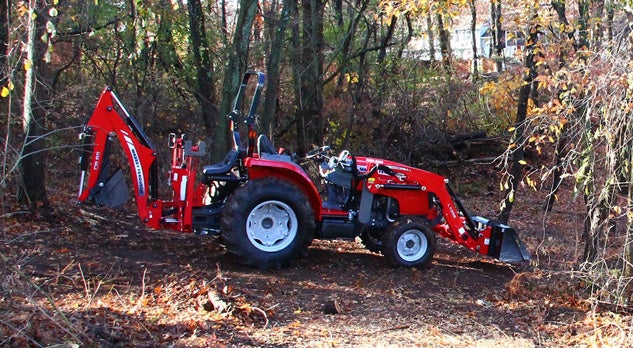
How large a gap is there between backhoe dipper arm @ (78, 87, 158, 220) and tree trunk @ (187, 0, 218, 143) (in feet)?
17.0

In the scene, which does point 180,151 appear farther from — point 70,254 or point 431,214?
point 431,214

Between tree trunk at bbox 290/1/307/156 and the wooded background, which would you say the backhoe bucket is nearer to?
the wooded background

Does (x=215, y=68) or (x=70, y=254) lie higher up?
(x=215, y=68)

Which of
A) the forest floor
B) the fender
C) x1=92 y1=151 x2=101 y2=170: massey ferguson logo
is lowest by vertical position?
the forest floor

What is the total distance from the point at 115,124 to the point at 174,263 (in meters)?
1.62

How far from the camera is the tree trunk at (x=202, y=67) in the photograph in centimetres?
1335

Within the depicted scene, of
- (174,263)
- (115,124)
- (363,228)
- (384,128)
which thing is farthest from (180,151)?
(384,128)

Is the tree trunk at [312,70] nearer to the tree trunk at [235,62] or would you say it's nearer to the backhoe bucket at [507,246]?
the tree trunk at [235,62]

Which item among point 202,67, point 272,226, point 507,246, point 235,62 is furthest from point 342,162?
point 202,67

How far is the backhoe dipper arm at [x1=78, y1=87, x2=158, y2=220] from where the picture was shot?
7.64 metres

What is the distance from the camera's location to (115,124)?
7.71 meters

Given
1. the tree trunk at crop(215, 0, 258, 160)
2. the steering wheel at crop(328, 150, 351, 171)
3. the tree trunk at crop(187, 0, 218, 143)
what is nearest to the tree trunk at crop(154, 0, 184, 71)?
the tree trunk at crop(187, 0, 218, 143)

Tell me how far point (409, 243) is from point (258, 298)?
241cm

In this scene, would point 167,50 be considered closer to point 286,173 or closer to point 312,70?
point 312,70
